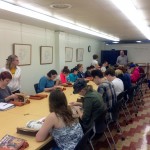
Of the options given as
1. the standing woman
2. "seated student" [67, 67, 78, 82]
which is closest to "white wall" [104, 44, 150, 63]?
"seated student" [67, 67, 78, 82]

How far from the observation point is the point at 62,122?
2221mm

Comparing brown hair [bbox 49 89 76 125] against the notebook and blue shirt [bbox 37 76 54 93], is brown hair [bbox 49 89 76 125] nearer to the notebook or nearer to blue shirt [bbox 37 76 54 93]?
the notebook

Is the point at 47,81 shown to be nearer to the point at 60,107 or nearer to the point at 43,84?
the point at 43,84

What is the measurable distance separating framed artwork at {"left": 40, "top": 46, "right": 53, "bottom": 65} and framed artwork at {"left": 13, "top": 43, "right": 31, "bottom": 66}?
0.76 metres

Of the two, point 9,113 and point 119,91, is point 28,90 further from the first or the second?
point 9,113

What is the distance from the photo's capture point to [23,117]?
9.84ft

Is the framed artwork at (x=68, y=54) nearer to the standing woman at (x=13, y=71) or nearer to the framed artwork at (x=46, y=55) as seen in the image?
the framed artwork at (x=46, y=55)

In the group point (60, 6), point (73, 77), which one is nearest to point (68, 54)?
point (73, 77)

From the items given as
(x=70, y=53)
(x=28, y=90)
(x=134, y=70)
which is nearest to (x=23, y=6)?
(x=28, y=90)

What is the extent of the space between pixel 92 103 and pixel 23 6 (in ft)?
7.36

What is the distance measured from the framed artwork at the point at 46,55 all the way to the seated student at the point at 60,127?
5.35m

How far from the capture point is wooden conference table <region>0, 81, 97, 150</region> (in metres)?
2.24

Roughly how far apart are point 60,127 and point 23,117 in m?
0.95

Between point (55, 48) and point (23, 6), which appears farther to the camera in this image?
point (55, 48)
